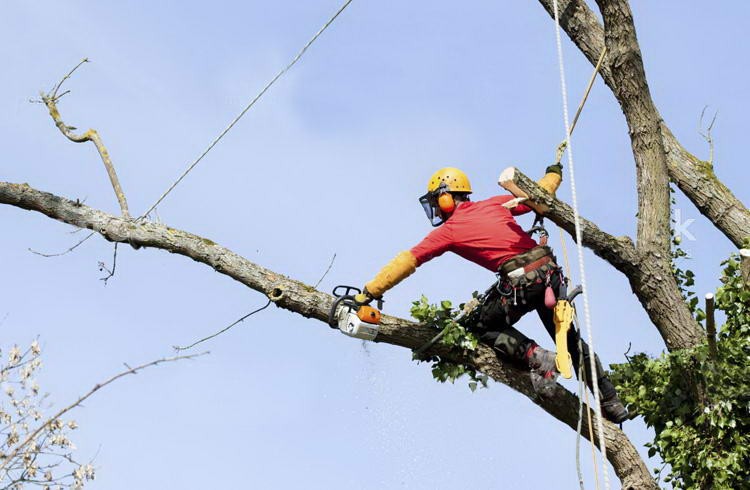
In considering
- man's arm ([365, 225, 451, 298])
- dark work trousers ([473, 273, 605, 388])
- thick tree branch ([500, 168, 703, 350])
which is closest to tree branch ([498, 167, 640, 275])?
thick tree branch ([500, 168, 703, 350])

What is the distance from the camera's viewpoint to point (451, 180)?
7.75 m

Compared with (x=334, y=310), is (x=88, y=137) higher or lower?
higher

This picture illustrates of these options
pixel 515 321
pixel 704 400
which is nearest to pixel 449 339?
pixel 515 321

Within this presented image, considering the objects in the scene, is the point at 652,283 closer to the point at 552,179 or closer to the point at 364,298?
the point at 552,179

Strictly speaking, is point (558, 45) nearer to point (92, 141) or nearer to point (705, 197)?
point (705, 197)

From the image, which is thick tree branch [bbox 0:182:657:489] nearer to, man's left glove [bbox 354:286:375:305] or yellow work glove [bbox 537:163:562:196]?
man's left glove [bbox 354:286:375:305]

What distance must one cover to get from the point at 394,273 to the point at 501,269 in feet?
2.18

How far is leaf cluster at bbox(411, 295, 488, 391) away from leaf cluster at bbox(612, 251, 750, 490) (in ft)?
3.88

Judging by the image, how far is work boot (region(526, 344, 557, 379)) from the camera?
733 cm

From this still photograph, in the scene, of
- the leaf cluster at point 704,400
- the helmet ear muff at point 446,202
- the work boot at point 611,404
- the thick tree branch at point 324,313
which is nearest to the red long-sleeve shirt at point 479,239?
the helmet ear muff at point 446,202

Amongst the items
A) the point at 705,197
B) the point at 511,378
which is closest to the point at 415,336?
the point at 511,378

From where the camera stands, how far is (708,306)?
6.89m

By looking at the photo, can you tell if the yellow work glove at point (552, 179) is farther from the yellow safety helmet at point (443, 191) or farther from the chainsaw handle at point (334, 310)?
the chainsaw handle at point (334, 310)

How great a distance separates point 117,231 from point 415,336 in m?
2.18
